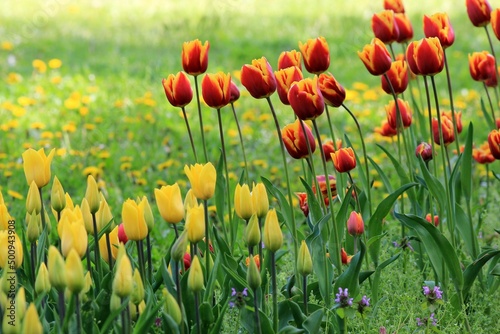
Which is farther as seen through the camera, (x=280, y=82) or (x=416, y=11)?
(x=416, y=11)

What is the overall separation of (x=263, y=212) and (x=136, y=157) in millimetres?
2570

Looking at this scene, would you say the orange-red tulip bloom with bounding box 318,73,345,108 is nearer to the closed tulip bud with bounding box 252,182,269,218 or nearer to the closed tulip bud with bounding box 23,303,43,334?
the closed tulip bud with bounding box 252,182,269,218

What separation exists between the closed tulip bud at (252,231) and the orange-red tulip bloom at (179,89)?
525 millimetres

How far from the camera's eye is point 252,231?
73.4 inches

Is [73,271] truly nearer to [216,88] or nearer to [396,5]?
[216,88]

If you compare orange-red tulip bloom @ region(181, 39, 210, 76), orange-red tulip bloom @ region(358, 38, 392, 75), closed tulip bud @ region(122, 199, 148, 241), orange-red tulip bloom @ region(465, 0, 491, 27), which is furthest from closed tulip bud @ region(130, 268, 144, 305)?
orange-red tulip bloom @ region(465, 0, 491, 27)

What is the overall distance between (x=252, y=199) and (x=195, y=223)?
185mm

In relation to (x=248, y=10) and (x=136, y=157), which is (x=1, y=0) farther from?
(x=136, y=157)

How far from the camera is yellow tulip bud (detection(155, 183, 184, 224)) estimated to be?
1826 millimetres

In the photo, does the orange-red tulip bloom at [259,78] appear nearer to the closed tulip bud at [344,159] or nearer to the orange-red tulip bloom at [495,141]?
the closed tulip bud at [344,159]

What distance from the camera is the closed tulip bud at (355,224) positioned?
228 centimetres

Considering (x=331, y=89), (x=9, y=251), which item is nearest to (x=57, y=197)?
(x=9, y=251)

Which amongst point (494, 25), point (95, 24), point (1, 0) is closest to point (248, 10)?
point (95, 24)

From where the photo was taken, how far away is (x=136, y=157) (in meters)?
4.43
